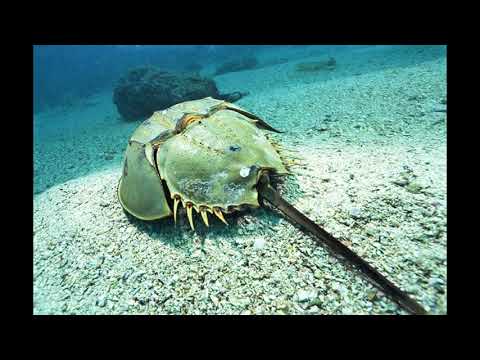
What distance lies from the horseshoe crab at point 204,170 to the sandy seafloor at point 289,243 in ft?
0.55

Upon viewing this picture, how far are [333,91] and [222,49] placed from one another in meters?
19.6

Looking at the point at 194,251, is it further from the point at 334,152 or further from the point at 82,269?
the point at 334,152

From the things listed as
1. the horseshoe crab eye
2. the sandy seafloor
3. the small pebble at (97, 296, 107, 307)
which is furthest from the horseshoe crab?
the small pebble at (97, 296, 107, 307)

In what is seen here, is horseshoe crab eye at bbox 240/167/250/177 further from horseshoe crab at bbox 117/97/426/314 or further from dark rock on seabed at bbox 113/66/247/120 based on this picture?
dark rock on seabed at bbox 113/66/247/120

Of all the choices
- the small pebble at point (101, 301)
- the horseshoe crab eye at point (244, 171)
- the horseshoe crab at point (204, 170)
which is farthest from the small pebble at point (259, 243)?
the small pebble at point (101, 301)

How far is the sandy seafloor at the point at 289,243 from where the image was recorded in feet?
4.49

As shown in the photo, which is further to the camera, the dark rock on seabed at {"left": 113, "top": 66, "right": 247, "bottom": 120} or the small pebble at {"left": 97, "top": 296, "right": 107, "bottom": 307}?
the dark rock on seabed at {"left": 113, "top": 66, "right": 247, "bottom": 120}

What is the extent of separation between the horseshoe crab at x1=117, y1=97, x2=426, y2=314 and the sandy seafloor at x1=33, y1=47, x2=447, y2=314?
0.55 ft

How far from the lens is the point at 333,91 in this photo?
400 centimetres

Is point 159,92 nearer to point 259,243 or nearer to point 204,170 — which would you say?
point 204,170

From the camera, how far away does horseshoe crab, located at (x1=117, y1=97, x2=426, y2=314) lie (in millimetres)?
1575

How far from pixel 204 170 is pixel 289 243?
0.70m

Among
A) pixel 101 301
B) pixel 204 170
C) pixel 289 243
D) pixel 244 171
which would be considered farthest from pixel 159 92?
pixel 289 243

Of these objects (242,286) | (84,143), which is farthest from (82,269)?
(84,143)
